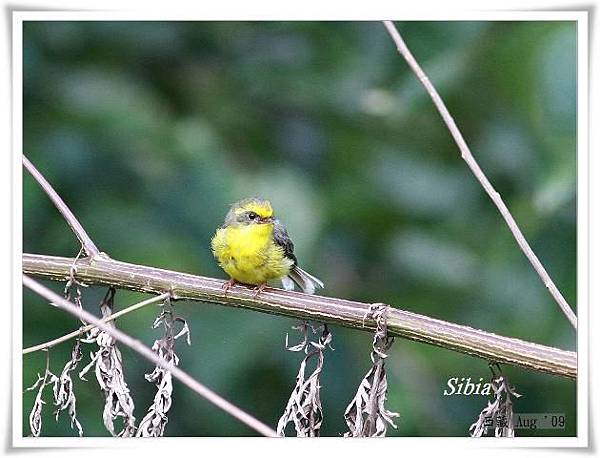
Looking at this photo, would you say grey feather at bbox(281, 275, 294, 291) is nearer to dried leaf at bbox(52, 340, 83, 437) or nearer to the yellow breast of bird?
the yellow breast of bird

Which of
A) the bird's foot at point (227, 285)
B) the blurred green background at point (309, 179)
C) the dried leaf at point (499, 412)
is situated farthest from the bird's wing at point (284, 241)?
the dried leaf at point (499, 412)

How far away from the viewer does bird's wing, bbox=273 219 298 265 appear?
3428 millimetres

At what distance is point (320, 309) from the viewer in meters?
2.62

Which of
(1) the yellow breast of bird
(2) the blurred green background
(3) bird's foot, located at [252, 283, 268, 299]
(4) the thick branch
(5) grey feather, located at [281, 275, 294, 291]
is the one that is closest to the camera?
(4) the thick branch

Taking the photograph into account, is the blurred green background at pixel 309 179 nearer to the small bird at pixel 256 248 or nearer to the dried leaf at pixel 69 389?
the small bird at pixel 256 248

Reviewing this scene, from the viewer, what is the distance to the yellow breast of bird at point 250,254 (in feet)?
10.7

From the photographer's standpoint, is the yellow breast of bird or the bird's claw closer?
the bird's claw

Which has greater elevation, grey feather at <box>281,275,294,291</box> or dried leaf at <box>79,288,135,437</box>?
grey feather at <box>281,275,294,291</box>

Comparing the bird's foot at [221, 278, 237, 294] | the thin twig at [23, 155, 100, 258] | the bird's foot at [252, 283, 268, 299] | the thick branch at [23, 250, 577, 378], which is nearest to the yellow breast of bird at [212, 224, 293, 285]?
the bird's foot at [252, 283, 268, 299]

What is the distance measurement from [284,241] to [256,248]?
5.1 inches

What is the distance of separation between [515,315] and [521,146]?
665 mm

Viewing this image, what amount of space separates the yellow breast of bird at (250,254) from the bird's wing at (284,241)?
2 cm
